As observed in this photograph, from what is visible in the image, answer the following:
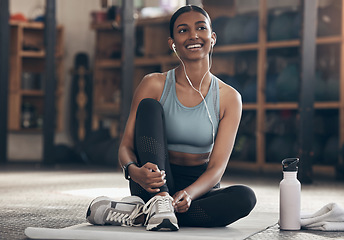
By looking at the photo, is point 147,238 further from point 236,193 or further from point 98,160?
point 98,160

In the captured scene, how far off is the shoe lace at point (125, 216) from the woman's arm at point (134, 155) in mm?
104

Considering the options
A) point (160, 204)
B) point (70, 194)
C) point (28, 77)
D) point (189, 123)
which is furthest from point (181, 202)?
Answer: point (28, 77)

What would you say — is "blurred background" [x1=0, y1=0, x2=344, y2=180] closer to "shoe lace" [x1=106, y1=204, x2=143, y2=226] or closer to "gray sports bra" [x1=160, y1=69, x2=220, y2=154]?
"gray sports bra" [x1=160, y1=69, x2=220, y2=154]

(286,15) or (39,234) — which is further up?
(286,15)

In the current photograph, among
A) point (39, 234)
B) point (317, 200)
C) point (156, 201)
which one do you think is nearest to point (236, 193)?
point (156, 201)

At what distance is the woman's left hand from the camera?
2.09 metres

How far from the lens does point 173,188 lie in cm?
225

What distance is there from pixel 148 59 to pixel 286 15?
1.79 metres

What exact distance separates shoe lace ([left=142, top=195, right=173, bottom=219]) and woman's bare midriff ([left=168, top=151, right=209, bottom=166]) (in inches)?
11.1

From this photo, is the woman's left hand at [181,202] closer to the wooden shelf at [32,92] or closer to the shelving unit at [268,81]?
the shelving unit at [268,81]

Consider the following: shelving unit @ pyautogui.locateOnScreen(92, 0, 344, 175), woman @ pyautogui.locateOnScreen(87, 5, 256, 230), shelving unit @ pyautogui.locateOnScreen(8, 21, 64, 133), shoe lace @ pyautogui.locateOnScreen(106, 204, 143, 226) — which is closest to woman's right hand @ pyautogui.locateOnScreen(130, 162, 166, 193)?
woman @ pyautogui.locateOnScreen(87, 5, 256, 230)

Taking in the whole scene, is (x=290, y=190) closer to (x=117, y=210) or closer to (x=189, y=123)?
(x=189, y=123)

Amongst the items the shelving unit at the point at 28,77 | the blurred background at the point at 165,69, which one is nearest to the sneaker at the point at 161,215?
the blurred background at the point at 165,69

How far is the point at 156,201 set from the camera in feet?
6.67
